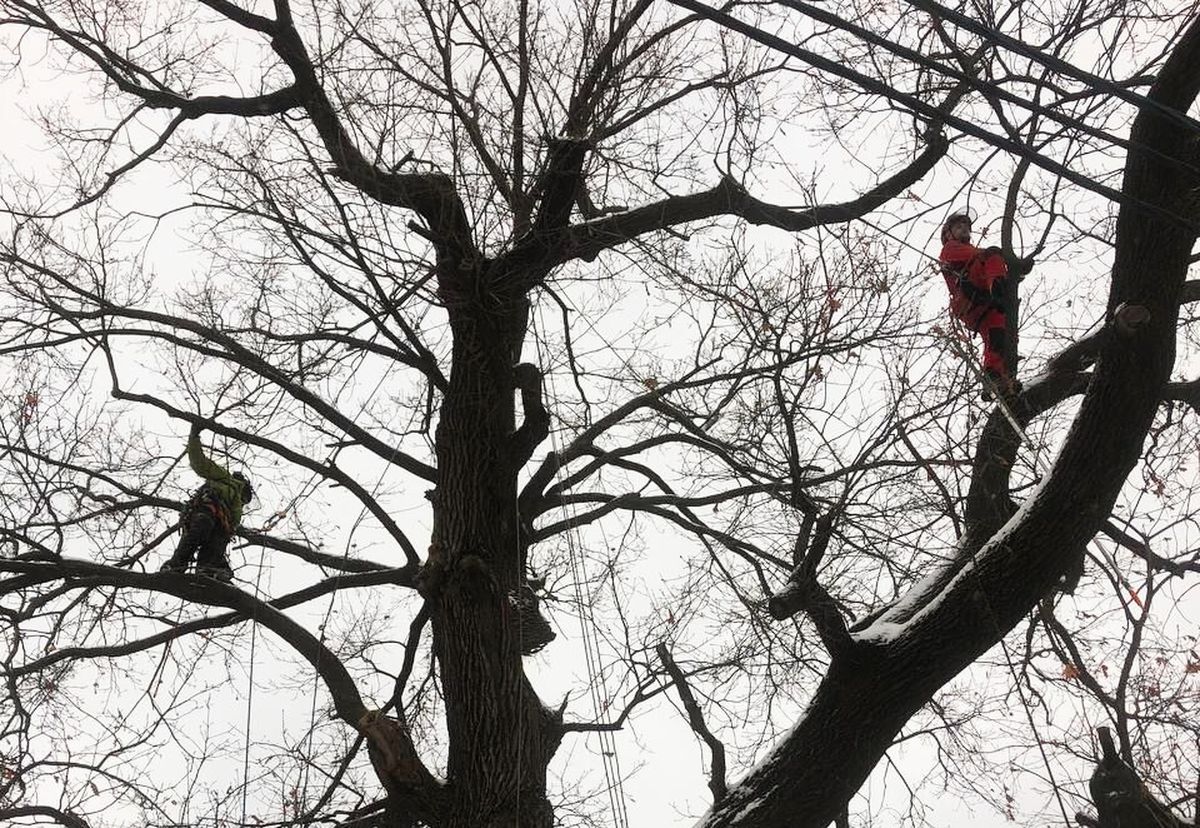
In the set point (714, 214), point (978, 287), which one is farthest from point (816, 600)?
point (714, 214)

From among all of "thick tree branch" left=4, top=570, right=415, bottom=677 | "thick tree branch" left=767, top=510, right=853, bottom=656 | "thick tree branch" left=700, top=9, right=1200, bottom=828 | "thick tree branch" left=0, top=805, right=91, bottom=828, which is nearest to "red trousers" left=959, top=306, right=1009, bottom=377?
"thick tree branch" left=700, top=9, right=1200, bottom=828

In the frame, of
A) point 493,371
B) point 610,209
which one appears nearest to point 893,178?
point 610,209

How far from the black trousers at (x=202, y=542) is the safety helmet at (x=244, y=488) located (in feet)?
0.99

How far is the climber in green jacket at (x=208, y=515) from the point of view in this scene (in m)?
6.59

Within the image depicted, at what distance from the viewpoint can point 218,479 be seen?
696 centimetres

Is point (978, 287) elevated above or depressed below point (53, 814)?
above

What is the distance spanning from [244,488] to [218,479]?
169 millimetres

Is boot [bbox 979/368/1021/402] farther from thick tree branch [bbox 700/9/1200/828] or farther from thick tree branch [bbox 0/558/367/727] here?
thick tree branch [bbox 0/558/367/727]

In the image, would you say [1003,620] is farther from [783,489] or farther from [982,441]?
[783,489]

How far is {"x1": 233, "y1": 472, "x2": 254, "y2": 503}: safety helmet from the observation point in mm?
7000

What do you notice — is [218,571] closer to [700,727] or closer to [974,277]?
[700,727]

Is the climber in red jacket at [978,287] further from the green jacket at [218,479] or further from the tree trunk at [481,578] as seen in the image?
the green jacket at [218,479]

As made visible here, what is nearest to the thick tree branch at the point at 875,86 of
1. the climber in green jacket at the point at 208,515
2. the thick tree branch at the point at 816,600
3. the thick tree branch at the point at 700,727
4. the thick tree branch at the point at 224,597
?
the thick tree branch at the point at 816,600

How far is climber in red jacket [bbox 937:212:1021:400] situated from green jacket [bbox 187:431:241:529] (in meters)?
4.43
